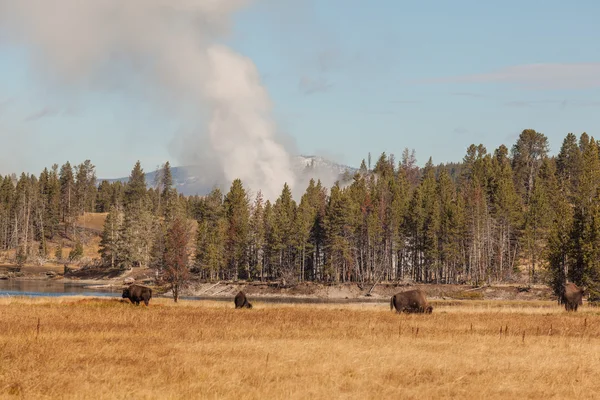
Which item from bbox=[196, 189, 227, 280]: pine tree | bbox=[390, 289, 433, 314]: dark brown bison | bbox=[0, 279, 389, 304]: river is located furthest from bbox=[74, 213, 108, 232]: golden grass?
bbox=[390, 289, 433, 314]: dark brown bison

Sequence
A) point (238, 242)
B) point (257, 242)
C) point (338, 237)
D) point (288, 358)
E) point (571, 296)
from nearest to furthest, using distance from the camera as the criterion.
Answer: point (288, 358) → point (571, 296) → point (338, 237) → point (257, 242) → point (238, 242)

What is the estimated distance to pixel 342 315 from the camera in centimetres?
3878

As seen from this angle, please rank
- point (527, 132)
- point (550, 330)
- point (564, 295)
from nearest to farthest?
point (550, 330)
point (564, 295)
point (527, 132)

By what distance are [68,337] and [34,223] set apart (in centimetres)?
15554

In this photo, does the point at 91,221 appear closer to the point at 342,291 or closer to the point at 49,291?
the point at 49,291

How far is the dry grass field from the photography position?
1650cm

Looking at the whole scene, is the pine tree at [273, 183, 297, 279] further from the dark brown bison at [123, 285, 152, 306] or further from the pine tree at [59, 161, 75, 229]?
the pine tree at [59, 161, 75, 229]

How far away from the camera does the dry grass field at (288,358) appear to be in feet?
54.1

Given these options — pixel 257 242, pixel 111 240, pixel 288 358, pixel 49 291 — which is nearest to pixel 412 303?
pixel 288 358

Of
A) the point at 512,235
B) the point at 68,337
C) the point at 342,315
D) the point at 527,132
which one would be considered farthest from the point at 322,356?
the point at 527,132

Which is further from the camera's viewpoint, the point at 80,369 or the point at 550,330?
the point at 550,330

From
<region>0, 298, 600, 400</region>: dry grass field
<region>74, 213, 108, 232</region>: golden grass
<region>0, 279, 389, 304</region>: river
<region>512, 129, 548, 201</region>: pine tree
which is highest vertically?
<region>512, 129, 548, 201</region>: pine tree

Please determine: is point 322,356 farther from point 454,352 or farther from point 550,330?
point 550,330

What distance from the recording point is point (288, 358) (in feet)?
69.2
